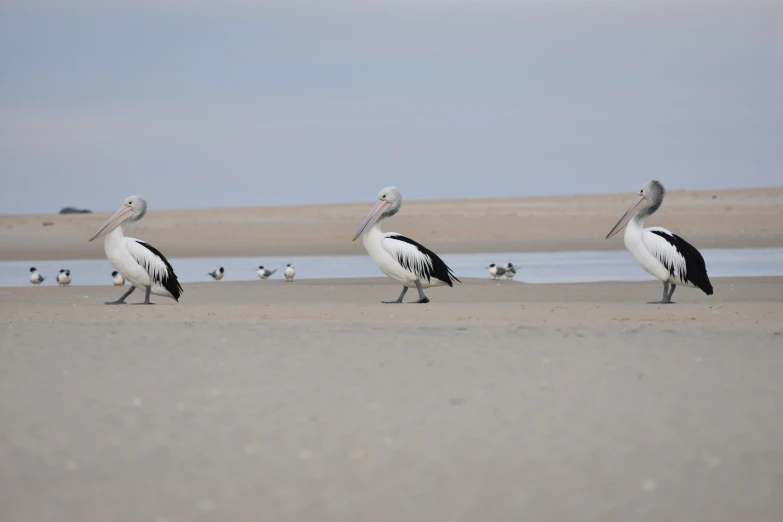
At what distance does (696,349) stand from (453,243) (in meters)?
22.0

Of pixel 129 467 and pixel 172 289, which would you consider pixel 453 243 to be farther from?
pixel 129 467

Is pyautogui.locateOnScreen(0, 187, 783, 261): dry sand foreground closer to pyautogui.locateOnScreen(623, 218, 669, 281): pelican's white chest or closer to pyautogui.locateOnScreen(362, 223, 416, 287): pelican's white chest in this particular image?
pyautogui.locateOnScreen(362, 223, 416, 287): pelican's white chest

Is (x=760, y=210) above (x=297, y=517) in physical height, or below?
above

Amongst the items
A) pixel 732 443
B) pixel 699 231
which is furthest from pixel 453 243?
pixel 732 443

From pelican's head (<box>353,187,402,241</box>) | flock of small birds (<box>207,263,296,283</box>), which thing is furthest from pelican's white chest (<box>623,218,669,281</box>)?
flock of small birds (<box>207,263,296,283</box>)

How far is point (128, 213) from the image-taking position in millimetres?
13367

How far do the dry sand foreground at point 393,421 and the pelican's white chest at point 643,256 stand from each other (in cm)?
258

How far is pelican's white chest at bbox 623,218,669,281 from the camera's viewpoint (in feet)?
38.2

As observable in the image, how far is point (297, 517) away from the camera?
383 centimetres

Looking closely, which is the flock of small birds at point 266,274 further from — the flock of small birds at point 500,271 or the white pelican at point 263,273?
the flock of small birds at point 500,271

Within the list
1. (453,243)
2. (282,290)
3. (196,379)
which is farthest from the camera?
(453,243)

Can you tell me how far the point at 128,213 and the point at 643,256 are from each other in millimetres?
5941

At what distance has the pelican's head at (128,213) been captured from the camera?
13.3 m

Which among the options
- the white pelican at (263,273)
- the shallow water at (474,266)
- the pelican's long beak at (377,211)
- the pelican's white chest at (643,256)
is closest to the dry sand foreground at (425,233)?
the shallow water at (474,266)
